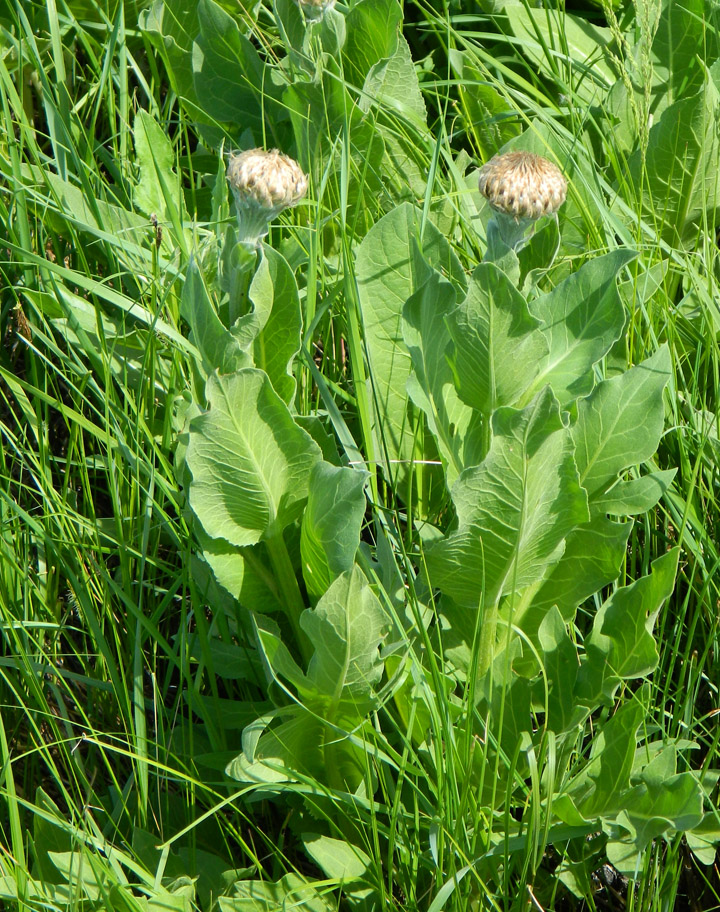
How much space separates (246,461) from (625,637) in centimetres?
69

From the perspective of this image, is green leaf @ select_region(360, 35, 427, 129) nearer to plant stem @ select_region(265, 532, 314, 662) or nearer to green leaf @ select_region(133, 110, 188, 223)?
green leaf @ select_region(133, 110, 188, 223)

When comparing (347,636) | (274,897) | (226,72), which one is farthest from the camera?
(226,72)

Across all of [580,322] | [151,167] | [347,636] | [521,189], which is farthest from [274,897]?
[151,167]

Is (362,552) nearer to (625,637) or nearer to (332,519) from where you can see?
(332,519)

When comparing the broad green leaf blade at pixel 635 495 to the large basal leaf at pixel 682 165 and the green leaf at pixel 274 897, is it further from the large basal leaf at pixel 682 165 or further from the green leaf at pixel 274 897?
the large basal leaf at pixel 682 165

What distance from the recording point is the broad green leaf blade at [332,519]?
4.60 feet

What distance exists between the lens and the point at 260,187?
155 cm

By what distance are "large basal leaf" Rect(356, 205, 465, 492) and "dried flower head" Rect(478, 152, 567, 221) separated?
0.19m

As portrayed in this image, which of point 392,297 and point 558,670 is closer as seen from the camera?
point 558,670

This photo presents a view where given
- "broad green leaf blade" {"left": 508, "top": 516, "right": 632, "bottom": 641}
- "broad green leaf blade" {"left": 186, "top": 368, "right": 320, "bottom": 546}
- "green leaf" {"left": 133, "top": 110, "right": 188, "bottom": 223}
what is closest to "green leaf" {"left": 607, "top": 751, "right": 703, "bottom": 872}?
"broad green leaf blade" {"left": 508, "top": 516, "right": 632, "bottom": 641}

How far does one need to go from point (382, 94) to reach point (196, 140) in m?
0.79

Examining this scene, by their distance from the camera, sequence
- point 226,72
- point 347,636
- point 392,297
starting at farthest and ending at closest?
point 226,72, point 392,297, point 347,636

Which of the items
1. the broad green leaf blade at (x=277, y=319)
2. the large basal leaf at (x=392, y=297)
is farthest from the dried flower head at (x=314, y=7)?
the broad green leaf blade at (x=277, y=319)

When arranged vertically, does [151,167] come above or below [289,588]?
above
